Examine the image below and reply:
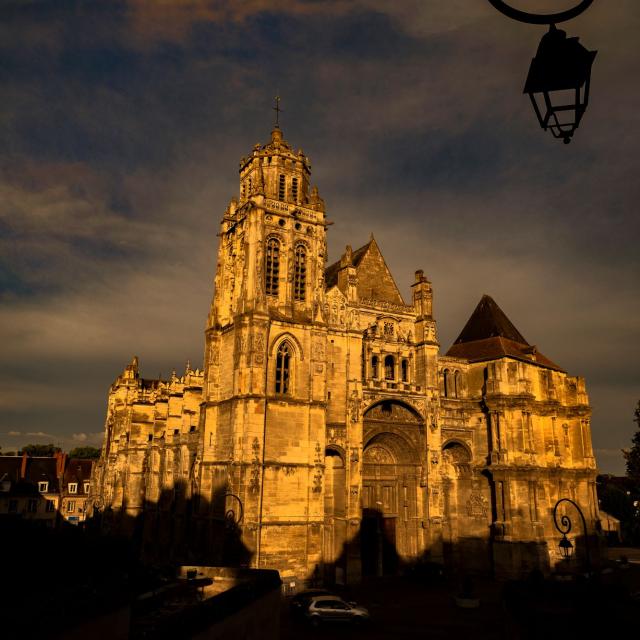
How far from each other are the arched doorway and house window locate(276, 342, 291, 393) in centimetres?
709

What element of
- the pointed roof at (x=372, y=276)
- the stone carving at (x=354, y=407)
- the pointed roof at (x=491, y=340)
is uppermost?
the pointed roof at (x=372, y=276)

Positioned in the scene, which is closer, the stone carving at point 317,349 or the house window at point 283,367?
the house window at point 283,367

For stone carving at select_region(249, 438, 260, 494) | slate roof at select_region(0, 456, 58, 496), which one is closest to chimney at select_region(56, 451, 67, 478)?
slate roof at select_region(0, 456, 58, 496)

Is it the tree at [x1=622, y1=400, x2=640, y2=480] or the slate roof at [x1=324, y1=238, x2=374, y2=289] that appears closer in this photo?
the tree at [x1=622, y1=400, x2=640, y2=480]

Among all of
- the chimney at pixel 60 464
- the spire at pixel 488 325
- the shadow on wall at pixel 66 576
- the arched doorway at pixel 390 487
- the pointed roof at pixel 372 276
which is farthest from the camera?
the chimney at pixel 60 464

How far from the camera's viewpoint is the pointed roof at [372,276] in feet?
150

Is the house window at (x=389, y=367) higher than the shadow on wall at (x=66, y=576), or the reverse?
the house window at (x=389, y=367)

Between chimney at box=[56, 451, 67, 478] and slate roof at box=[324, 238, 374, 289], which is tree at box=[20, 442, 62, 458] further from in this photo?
slate roof at box=[324, 238, 374, 289]

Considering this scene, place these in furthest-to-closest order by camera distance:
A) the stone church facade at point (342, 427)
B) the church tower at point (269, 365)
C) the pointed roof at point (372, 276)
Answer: the pointed roof at point (372, 276)
the stone church facade at point (342, 427)
the church tower at point (269, 365)

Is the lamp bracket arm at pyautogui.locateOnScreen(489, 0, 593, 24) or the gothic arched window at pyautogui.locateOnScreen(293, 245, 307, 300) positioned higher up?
the gothic arched window at pyautogui.locateOnScreen(293, 245, 307, 300)

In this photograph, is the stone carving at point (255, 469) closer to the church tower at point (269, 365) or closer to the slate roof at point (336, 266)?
the church tower at point (269, 365)

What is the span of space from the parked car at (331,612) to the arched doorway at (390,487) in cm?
1349

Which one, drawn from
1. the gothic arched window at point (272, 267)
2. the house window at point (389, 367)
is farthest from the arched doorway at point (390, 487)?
the gothic arched window at point (272, 267)

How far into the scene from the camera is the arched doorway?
39.8 metres
